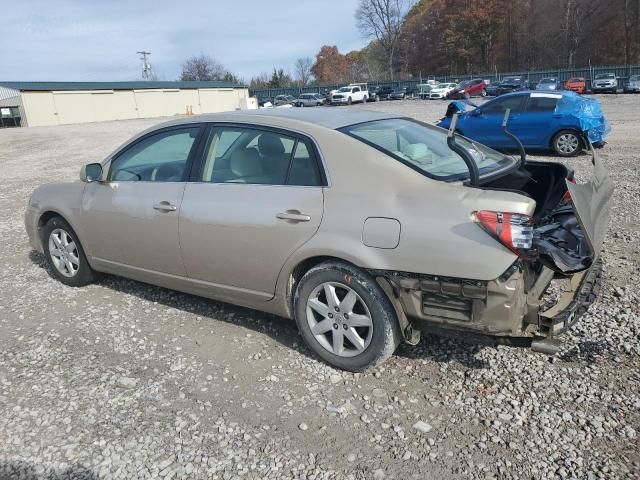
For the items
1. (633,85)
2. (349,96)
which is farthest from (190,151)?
(349,96)

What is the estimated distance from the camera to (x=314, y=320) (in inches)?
137

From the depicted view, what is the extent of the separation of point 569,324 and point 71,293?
4.29m

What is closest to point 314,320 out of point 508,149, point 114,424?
point 114,424

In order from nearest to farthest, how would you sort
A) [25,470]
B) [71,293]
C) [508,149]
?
[25,470] → [71,293] → [508,149]

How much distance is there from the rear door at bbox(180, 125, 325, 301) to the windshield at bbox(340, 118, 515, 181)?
0.45m

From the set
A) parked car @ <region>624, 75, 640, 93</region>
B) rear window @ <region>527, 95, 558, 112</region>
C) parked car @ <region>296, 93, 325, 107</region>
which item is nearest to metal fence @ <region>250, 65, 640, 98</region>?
parked car @ <region>624, 75, 640, 93</region>

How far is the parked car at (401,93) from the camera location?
175 feet

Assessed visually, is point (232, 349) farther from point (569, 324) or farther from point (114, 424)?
point (569, 324)

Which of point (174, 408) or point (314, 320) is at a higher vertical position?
point (314, 320)

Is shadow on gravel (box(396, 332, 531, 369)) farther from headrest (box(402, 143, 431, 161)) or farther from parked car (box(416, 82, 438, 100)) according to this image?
parked car (box(416, 82, 438, 100))

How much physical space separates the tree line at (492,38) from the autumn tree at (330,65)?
551cm

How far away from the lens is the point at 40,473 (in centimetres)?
265

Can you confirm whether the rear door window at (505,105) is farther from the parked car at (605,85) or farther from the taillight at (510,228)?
the parked car at (605,85)

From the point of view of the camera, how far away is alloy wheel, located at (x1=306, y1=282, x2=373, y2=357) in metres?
3.25
